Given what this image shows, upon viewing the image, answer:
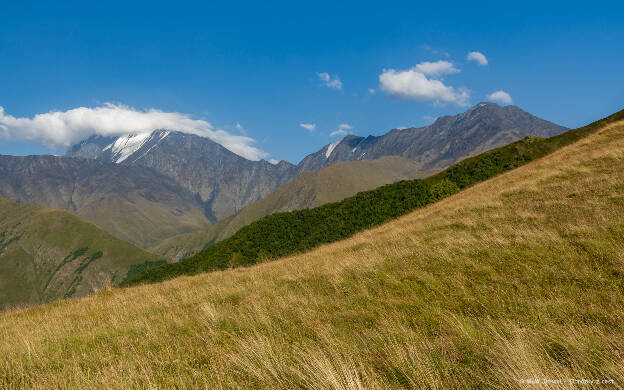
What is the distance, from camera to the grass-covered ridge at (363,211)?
115 ft

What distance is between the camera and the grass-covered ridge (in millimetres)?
35062

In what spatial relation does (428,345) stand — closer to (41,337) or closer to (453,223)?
(41,337)

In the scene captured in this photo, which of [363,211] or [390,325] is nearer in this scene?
[390,325]

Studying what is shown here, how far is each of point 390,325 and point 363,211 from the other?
3389 centimetres

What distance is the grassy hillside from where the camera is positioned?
397 cm

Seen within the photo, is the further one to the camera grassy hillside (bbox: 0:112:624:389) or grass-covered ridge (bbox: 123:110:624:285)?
grass-covered ridge (bbox: 123:110:624:285)

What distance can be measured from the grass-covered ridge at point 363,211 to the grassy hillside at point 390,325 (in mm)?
23672

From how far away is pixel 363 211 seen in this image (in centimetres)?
3909

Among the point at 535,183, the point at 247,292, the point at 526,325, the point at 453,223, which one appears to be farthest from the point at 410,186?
the point at 526,325

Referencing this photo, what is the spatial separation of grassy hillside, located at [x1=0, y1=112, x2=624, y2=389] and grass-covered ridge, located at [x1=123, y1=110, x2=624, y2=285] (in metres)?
23.7

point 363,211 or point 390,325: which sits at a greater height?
point 363,211

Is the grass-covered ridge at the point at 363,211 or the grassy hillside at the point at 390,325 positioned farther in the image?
the grass-covered ridge at the point at 363,211

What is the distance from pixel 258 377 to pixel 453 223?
12.9 metres

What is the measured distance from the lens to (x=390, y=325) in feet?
18.3
